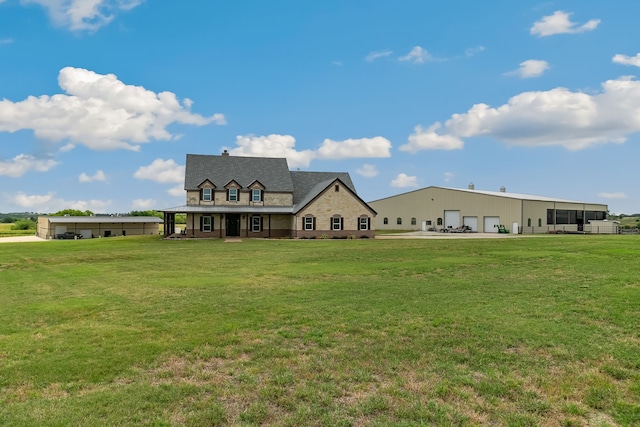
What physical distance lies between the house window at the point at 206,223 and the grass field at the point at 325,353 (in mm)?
30693

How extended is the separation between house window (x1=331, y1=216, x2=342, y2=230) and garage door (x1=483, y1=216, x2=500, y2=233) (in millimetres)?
23004

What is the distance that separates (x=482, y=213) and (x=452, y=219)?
4.26 m

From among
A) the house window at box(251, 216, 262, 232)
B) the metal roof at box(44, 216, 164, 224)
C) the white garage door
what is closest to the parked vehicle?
the metal roof at box(44, 216, 164, 224)

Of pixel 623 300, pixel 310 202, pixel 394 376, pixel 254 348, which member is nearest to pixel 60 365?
pixel 254 348

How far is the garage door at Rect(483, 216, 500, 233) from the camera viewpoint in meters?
56.1

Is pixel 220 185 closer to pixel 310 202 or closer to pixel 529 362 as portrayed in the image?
pixel 310 202

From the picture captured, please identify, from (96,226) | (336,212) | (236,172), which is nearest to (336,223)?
(336,212)

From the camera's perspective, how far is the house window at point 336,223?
45094mm

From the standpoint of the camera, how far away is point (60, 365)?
6.82 meters

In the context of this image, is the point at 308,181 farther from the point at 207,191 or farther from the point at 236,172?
the point at 207,191

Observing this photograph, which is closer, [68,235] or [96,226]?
[68,235]

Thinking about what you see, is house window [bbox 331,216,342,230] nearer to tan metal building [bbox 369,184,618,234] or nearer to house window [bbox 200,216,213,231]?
house window [bbox 200,216,213,231]

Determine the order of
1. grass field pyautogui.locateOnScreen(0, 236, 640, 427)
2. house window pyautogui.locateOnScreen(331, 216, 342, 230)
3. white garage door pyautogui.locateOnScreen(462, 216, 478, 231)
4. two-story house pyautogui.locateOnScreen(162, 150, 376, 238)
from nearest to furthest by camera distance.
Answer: grass field pyautogui.locateOnScreen(0, 236, 640, 427)
two-story house pyautogui.locateOnScreen(162, 150, 376, 238)
house window pyautogui.locateOnScreen(331, 216, 342, 230)
white garage door pyautogui.locateOnScreen(462, 216, 478, 231)

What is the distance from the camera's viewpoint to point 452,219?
60.0 m
